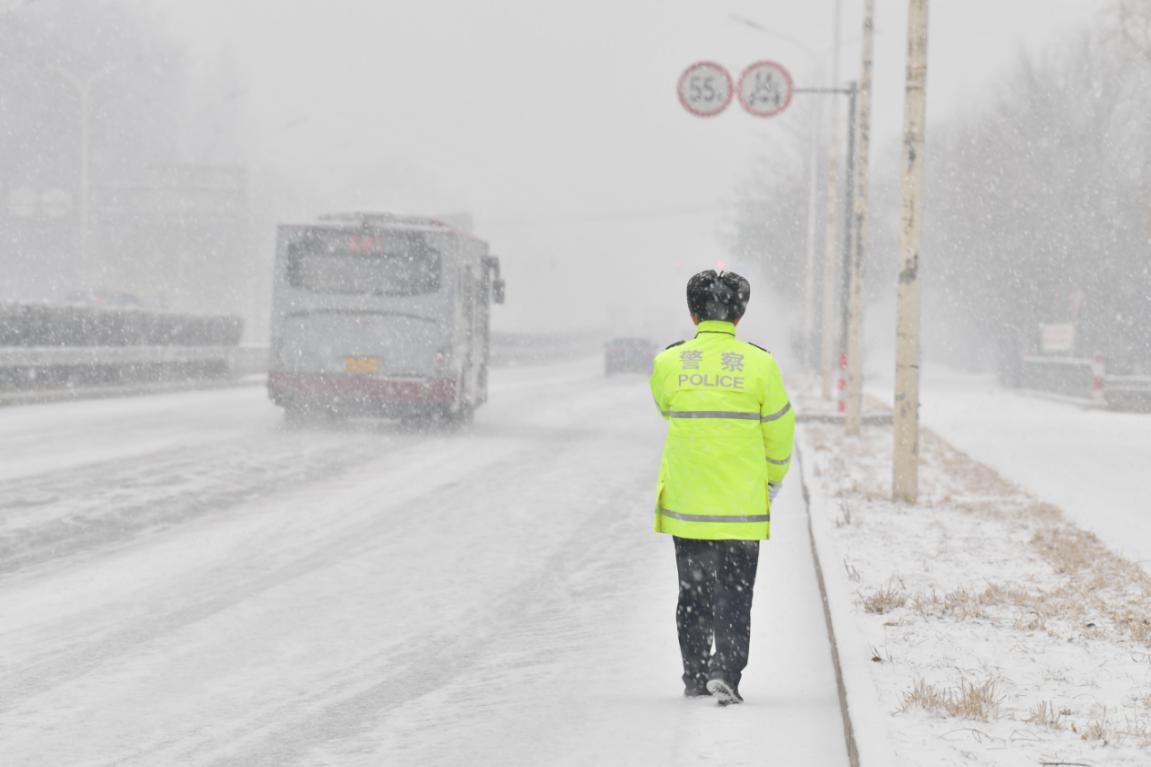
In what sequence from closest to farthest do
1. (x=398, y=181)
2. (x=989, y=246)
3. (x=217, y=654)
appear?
1. (x=217, y=654)
2. (x=989, y=246)
3. (x=398, y=181)

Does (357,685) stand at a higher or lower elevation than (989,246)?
lower

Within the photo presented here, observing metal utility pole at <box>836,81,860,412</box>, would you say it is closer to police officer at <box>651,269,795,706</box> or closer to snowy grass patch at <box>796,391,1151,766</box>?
snowy grass patch at <box>796,391,1151,766</box>

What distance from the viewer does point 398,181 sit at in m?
153

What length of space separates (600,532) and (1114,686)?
6.28 meters

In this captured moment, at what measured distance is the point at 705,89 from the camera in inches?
1123

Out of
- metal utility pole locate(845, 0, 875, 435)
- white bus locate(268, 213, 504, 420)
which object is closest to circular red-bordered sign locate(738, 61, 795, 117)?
metal utility pole locate(845, 0, 875, 435)

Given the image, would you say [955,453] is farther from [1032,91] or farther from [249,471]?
[1032,91]

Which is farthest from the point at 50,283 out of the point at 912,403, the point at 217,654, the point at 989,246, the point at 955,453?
the point at 217,654

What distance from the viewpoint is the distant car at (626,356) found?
176ft

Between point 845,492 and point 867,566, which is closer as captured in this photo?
point 867,566

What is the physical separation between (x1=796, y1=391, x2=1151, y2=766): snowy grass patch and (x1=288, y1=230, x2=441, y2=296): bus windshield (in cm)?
905

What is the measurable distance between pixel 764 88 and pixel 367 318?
28.7ft

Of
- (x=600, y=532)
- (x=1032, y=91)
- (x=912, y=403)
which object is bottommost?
(x=600, y=532)

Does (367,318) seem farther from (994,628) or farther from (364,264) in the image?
(994,628)
